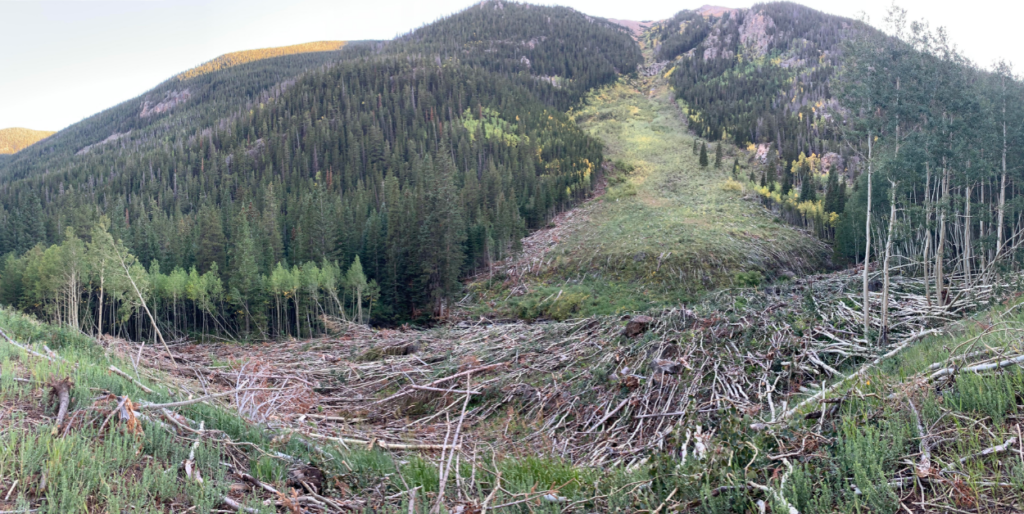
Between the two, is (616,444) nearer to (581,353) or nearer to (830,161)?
(581,353)

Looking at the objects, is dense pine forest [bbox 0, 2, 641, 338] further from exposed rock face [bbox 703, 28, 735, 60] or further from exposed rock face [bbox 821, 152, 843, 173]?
exposed rock face [bbox 821, 152, 843, 173]

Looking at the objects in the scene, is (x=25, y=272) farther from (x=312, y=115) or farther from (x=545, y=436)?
(x=312, y=115)

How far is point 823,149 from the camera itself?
241 feet

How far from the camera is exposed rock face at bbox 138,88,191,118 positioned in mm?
184125

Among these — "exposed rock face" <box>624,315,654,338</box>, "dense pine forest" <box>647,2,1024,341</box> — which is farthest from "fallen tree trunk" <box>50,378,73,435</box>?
"dense pine forest" <box>647,2,1024,341</box>

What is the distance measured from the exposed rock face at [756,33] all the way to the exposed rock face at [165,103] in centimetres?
20138

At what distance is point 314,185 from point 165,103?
525 ft

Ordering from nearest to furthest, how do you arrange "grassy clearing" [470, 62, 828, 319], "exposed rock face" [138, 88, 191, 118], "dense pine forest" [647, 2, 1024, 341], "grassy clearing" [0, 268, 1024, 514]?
"grassy clearing" [0, 268, 1024, 514] < "dense pine forest" [647, 2, 1024, 341] < "grassy clearing" [470, 62, 828, 319] < "exposed rock face" [138, 88, 191, 118]

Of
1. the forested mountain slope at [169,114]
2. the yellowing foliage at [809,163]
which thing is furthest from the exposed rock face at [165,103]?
the yellowing foliage at [809,163]

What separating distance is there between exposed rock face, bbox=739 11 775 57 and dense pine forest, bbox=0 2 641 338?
34849 mm

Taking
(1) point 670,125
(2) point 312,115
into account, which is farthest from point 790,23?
(2) point 312,115

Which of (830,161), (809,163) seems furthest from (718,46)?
(809,163)

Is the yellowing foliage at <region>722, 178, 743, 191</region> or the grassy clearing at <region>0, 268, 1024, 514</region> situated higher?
the yellowing foliage at <region>722, 178, 743, 191</region>

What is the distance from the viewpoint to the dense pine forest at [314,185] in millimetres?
37875
